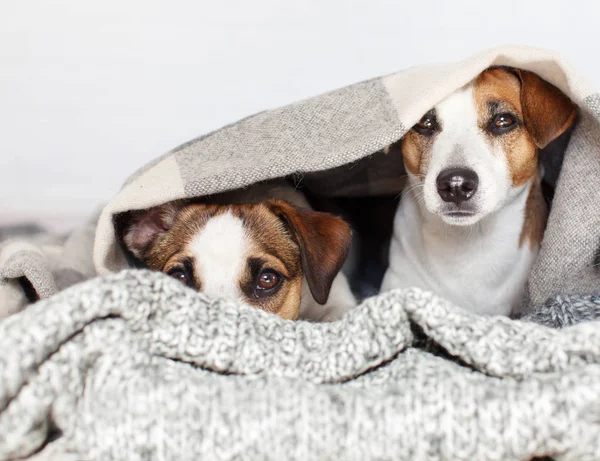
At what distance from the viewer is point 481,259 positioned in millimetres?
1672

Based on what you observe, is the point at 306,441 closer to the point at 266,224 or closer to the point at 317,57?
the point at 266,224

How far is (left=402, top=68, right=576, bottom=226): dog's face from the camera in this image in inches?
55.6

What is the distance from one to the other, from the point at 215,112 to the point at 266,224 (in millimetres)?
1015

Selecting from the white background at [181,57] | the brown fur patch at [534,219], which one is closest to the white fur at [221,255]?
the brown fur patch at [534,219]

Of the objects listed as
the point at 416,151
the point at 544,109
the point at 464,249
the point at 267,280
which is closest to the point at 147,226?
the point at 267,280

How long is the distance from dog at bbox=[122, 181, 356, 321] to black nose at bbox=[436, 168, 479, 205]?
0.21 metres

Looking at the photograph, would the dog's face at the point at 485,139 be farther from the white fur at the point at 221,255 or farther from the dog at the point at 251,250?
the white fur at the point at 221,255

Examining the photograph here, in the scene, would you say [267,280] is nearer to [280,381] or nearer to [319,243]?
[319,243]

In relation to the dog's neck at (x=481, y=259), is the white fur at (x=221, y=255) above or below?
above

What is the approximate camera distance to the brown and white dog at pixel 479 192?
143 centimetres

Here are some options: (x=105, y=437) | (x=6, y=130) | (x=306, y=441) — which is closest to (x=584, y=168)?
(x=306, y=441)

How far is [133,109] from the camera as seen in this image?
2404mm

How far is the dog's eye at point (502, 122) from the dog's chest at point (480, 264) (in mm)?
223

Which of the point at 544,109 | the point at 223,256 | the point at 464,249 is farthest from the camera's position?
the point at 464,249
